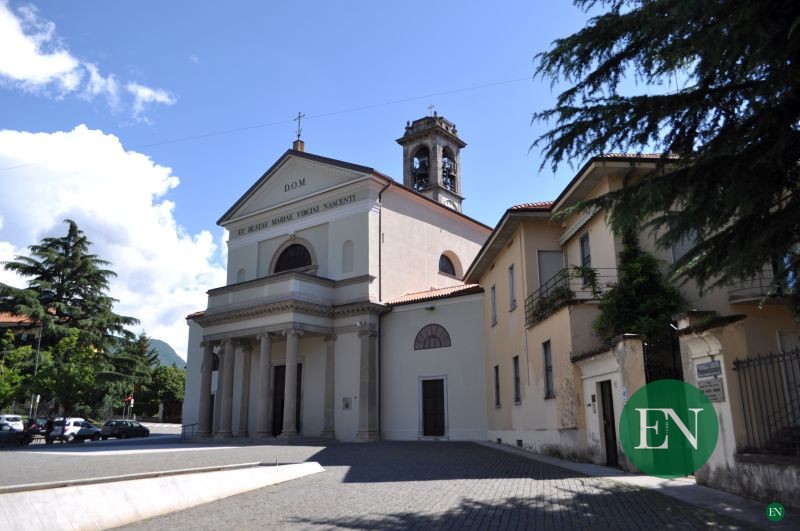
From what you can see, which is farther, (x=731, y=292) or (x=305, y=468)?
(x=731, y=292)

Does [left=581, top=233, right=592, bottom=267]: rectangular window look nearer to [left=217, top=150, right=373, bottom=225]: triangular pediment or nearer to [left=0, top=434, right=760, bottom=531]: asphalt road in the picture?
[left=0, top=434, right=760, bottom=531]: asphalt road

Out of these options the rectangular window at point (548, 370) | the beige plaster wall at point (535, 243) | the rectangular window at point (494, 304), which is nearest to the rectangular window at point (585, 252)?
the beige plaster wall at point (535, 243)

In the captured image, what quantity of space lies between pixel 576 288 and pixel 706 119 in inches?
372

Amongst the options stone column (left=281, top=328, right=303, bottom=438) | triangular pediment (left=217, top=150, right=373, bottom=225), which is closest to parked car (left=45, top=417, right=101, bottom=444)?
triangular pediment (left=217, top=150, right=373, bottom=225)

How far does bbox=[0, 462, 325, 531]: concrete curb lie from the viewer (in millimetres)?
5688

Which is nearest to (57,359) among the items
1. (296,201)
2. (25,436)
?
(25,436)

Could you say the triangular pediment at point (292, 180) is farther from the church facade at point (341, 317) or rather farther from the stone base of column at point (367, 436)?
the stone base of column at point (367, 436)

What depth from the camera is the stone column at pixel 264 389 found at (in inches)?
1022

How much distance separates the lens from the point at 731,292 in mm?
14250

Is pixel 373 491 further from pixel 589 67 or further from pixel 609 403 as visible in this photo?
pixel 589 67

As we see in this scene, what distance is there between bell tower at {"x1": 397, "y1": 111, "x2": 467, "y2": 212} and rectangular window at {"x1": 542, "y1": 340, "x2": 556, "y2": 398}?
67.9ft

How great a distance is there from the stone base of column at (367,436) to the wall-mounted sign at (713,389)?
18.1 metres

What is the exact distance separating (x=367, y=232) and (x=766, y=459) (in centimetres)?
2172

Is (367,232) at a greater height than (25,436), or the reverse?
(367,232)
